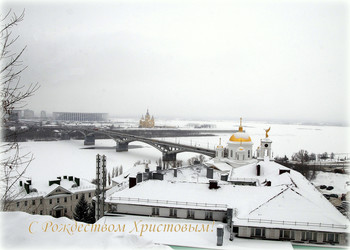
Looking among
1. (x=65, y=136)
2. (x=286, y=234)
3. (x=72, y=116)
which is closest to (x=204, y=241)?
(x=286, y=234)

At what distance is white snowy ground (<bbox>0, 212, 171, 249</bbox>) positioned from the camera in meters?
4.54

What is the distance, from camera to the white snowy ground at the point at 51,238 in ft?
14.9

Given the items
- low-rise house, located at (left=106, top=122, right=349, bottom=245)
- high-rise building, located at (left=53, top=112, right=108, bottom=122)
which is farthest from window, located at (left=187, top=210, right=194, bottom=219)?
high-rise building, located at (left=53, top=112, right=108, bottom=122)

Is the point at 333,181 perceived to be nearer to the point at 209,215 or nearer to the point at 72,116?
the point at 209,215

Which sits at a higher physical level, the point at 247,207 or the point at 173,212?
the point at 247,207

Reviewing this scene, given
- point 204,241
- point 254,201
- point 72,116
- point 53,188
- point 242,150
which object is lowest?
point 53,188

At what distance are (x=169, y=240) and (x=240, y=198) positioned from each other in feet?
12.7

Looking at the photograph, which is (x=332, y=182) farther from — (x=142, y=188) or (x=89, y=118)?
(x=89, y=118)

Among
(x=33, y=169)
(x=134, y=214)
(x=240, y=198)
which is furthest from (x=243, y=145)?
(x=33, y=169)

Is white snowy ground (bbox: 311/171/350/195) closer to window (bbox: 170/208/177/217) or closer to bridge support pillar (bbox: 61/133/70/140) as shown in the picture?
window (bbox: 170/208/177/217)

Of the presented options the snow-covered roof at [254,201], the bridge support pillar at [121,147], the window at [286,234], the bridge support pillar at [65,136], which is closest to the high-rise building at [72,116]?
the bridge support pillar at [65,136]

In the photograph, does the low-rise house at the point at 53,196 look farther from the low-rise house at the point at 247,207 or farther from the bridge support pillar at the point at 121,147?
the bridge support pillar at the point at 121,147

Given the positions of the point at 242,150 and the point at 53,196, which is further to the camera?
the point at 242,150

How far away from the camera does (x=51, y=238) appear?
15.6 ft
